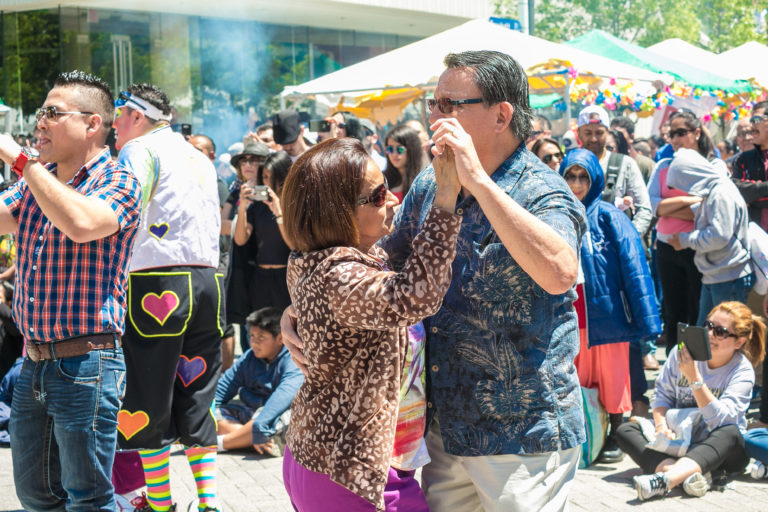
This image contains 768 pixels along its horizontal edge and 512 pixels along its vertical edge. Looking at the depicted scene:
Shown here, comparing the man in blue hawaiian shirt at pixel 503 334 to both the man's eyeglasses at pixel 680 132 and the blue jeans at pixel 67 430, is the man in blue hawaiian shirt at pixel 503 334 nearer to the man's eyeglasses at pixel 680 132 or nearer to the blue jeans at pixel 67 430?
the blue jeans at pixel 67 430

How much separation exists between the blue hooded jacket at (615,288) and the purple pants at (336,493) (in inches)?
124

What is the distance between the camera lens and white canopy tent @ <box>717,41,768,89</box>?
1617 centimetres

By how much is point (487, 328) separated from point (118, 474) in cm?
323

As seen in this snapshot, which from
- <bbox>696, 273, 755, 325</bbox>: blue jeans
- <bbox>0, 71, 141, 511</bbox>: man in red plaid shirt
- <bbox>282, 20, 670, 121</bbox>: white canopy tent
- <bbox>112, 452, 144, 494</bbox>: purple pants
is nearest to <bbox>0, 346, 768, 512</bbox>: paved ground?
<bbox>112, 452, 144, 494</bbox>: purple pants

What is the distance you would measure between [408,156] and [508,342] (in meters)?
4.81

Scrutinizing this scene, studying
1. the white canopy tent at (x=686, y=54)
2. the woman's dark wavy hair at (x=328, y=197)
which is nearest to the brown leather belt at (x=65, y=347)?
the woman's dark wavy hair at (x=328, y=197)

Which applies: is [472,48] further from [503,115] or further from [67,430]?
[503,115]

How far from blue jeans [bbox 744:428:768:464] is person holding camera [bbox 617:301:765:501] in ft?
0.19

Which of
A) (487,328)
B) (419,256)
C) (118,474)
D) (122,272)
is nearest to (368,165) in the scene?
(419,256)

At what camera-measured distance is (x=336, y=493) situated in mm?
2355

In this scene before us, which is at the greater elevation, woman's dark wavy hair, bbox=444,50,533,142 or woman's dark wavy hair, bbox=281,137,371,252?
woman's dark wavy hair, bbox=444,50,533,142

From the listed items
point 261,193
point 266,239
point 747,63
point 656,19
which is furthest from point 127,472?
point 656,19

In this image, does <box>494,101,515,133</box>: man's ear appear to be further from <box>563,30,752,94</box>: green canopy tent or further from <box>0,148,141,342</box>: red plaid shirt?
<box>563,30,752,94</box>: green canopy tent

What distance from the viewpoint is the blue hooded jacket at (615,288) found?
5.48 metres
